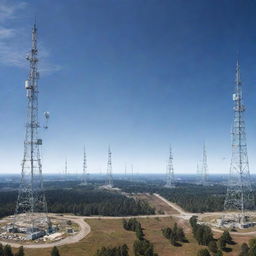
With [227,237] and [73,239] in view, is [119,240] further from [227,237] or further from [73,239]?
[227,237]

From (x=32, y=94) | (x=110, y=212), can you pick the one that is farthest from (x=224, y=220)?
(x=32, y=94)

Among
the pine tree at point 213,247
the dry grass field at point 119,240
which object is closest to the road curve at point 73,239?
the dry grass field at point 119,240

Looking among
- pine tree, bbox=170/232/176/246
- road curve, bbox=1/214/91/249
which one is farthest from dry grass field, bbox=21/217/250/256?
road curve, bbox=1/214/91/249

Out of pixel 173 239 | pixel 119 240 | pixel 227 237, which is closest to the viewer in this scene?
pixel 227 237

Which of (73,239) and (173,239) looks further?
(73,239)

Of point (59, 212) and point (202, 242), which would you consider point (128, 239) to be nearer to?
point (202, 242)

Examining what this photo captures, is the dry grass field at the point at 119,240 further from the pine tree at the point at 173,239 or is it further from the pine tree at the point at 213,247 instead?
the pine tree at the point at 213,247

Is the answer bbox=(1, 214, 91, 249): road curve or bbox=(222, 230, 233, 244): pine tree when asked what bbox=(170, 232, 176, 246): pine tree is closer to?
bbox=(222, 230, 233, 244): pine tree

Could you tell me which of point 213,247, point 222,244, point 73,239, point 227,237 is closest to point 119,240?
point 73,239

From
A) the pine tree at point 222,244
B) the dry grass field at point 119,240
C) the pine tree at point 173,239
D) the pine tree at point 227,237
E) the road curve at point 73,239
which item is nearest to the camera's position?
the dry grass field at point 119,240
